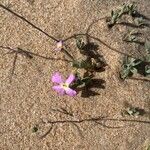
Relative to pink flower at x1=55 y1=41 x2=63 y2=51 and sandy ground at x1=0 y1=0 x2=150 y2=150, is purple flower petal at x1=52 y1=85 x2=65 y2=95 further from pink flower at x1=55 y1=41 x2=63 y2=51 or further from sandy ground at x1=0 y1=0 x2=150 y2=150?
pink flower at x1=55 y1=41 x2=63 y2=51

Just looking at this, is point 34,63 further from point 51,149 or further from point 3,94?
point 51,149

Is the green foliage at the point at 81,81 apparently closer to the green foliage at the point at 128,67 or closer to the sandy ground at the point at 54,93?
the sandy ground at the point at 54,93

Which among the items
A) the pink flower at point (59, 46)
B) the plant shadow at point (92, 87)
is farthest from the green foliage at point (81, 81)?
the pink flower at point (59, 46)

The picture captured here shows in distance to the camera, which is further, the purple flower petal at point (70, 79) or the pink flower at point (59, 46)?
the pink flower at point (59, 46)

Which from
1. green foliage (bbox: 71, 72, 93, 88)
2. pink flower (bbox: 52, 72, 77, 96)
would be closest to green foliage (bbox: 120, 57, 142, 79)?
green foliage (bbox: 71, 72, 93, 88)

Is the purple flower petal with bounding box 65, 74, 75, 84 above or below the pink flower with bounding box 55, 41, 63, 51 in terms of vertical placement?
below

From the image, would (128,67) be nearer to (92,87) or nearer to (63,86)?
(92,87)
